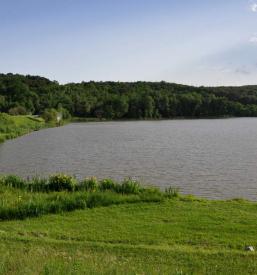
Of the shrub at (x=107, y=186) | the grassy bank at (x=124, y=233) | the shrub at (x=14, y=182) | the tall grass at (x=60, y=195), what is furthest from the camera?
the shrub at (x=14, y=182)

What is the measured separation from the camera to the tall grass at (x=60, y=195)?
1625cm

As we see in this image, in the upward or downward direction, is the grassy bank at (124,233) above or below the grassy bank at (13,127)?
above

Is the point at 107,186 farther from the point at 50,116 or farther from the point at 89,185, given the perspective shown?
the point at 50,116

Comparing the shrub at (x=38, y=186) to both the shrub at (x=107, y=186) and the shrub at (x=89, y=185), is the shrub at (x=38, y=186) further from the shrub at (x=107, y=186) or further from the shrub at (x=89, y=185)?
the shrub at (x=107, y=186)

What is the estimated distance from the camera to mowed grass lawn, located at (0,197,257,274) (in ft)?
31.4

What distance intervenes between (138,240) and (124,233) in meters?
0.86

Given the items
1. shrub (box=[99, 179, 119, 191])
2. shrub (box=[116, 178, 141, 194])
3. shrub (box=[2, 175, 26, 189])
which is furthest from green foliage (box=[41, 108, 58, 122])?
shrub (box=[116, 178, 141, 194])

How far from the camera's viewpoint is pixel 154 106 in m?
174

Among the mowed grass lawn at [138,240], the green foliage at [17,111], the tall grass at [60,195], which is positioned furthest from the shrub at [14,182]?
the green foliage at [17,111]

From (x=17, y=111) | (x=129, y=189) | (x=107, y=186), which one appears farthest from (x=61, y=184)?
(x=17, y=111)

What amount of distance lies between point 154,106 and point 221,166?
140 metres

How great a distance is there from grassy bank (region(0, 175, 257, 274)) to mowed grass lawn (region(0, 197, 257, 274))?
19 millimetres

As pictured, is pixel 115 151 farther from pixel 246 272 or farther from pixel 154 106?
pixel 154 106

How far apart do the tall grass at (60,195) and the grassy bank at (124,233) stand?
0.04m
